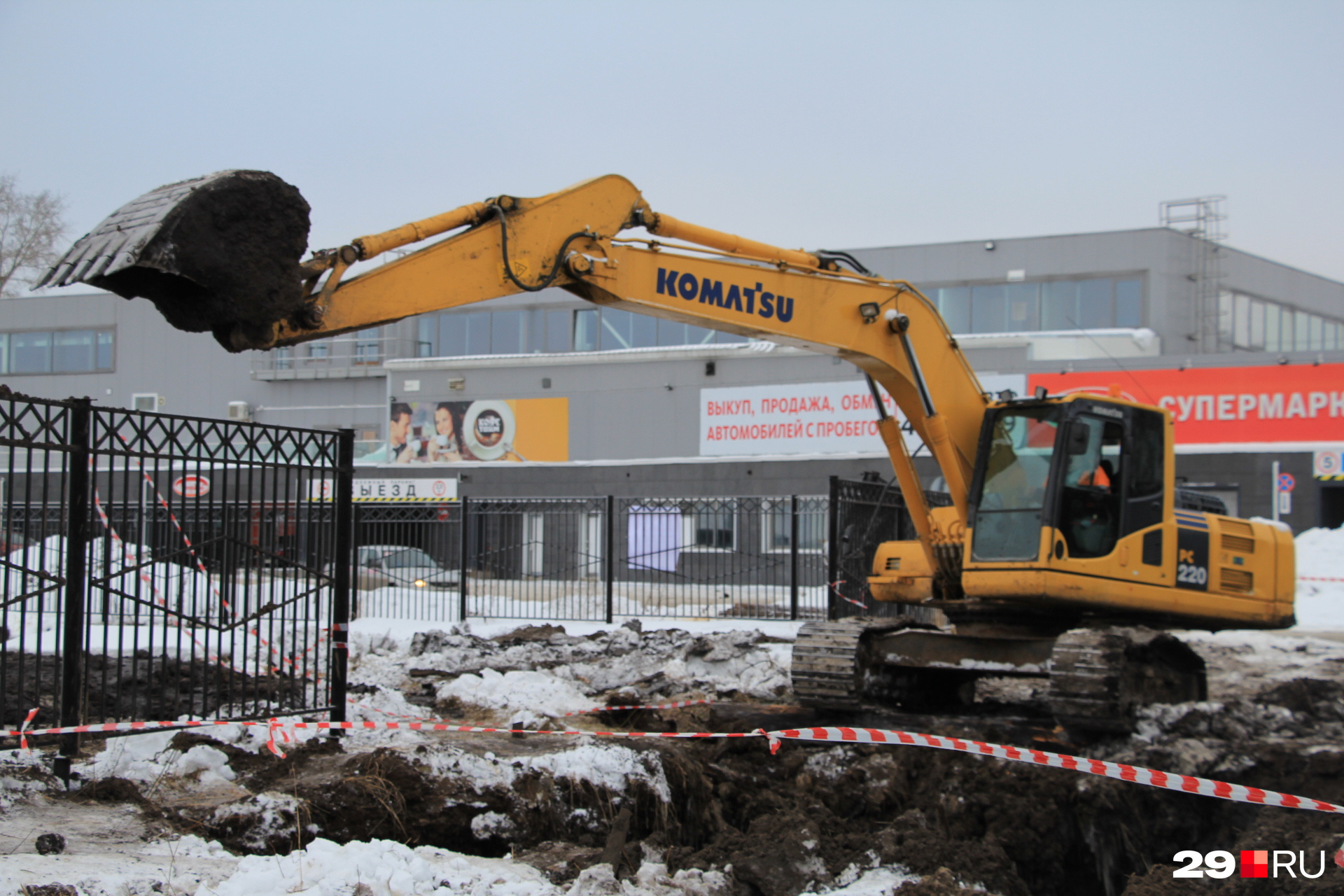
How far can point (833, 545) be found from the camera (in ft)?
49.0

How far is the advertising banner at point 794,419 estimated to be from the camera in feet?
95.7

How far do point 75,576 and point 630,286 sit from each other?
3.98 metres

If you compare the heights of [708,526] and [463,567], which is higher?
[708,526]

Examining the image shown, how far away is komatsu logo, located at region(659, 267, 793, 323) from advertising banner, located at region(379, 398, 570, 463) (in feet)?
76.6

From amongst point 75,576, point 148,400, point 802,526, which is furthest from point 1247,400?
point 148,400

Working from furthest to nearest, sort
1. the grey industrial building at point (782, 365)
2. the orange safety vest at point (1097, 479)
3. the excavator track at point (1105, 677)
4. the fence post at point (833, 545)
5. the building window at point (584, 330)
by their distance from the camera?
the building window at point (584, 330) → the grey industrial building at point (782, 365) → the fence post at point (833, 545) → the orange safety vest at point (1097, 479) → the excavator track at point (1105, 677)

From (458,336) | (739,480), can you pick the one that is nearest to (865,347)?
(739,480)

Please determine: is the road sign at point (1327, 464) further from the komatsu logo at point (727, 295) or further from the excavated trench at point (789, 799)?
the komatsu logo at point (727, 295)

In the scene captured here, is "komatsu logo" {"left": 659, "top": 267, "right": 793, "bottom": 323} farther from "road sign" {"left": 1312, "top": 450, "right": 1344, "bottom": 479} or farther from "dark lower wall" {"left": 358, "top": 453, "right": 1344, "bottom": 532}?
"road sign" {"left": 1312, "top": 450, "right": 1344, "bottom": 479}

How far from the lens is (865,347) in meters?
9.73

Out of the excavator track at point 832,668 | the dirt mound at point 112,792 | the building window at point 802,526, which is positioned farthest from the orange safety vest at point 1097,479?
the building window at point 802,526

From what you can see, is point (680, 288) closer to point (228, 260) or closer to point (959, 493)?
point (959, 493)

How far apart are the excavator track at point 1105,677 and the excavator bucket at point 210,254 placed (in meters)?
6.21

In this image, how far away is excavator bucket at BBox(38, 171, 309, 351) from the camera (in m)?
5.35
